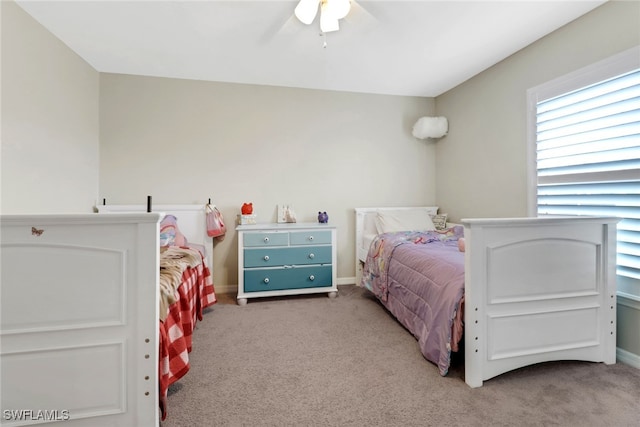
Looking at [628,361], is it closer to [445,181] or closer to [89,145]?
[445,181]

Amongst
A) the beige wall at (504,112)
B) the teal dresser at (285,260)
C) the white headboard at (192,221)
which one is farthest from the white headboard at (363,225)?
the white headboard at (192,221)

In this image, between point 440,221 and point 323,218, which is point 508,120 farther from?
point 323,218

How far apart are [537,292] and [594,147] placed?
1161mm

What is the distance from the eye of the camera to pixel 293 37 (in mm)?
2430

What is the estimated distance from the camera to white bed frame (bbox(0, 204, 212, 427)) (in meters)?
1.09

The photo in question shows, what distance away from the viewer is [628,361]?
1821 mm

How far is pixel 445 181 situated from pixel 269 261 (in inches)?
93.7

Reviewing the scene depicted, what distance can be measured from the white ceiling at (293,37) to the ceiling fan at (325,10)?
0.35 feet

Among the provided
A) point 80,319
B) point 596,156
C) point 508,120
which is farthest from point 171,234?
point 596,156

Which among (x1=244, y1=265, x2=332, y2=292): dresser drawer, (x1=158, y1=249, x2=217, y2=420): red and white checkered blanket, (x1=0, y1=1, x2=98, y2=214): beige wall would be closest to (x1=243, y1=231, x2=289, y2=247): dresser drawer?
(x1=244, y1=265, x2=332, y2=292): dresser drawer

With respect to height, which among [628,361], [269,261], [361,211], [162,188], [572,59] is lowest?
[628,361]

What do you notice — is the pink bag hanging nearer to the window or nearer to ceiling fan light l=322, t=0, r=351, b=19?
ceiling fan light l=322, t=0, r=351, b=19

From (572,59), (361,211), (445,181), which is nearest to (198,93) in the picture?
(361,211)

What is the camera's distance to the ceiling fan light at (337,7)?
1.89 m
